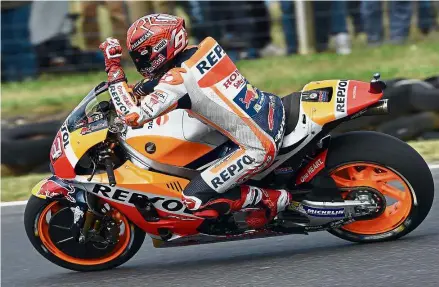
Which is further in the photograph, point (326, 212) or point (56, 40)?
point (56, 40)

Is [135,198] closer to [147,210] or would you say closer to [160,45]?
[147,210]

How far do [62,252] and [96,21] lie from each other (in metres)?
6.97

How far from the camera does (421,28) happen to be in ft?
41.3

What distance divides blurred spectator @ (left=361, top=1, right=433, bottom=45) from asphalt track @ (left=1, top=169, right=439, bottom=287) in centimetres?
603

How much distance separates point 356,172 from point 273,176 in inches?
18.9

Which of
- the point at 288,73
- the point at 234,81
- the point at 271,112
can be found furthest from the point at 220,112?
the point at 288,73

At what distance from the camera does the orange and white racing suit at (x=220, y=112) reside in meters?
5.32

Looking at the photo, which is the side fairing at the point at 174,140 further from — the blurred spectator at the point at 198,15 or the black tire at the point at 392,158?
the blurred spectator at the point at 198,15

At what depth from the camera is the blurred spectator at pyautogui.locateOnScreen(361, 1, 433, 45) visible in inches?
485

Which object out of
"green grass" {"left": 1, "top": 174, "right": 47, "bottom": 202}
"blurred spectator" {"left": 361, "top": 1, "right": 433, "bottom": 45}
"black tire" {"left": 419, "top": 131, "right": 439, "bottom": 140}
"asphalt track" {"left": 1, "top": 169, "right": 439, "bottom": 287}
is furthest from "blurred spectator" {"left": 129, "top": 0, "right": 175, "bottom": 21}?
"asphalt track" {"left": 1, "top": 169, "right": 439, "bottom": 287}

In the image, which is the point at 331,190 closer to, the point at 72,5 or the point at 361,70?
the point at 361,70

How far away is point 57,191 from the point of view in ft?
18.9

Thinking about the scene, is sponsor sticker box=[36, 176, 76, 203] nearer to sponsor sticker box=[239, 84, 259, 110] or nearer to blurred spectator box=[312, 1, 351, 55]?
sponsor sticker box=[239, 84, 259, 110]

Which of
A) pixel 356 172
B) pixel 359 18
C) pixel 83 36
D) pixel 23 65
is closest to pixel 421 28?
pixel 359 18
